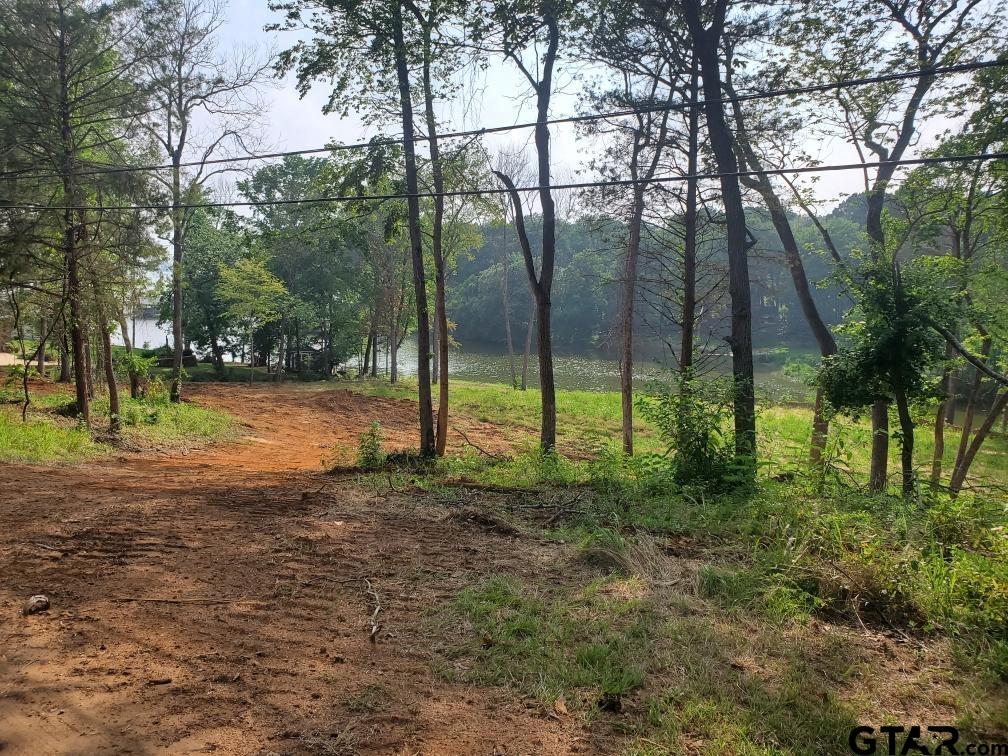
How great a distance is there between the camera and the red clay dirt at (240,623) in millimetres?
2834

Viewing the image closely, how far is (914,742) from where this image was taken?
2734mm

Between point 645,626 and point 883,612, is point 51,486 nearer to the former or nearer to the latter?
point 645,626

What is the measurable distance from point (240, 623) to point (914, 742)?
382 centimetres

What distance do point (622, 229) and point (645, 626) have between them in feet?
40.3

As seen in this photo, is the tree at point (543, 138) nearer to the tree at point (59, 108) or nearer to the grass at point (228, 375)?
the tree at point (59, 108)

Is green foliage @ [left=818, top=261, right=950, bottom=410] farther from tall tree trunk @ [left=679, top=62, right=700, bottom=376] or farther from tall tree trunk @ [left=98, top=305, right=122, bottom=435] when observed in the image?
tall tree trunk @ [left=98, top=305, right=122, bottom=435]

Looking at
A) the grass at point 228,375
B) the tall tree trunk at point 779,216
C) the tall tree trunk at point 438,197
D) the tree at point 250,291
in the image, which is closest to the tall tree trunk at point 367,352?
the grass at point 228,375

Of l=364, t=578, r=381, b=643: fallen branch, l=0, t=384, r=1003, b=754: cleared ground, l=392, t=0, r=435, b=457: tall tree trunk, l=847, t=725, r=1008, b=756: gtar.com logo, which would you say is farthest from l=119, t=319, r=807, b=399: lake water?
l=847, t=725, r=1008, b=756: gtar.com logo

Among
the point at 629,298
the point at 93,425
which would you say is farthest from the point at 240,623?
the point at 629,298

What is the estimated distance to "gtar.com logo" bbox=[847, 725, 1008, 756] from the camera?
→ 270 cm

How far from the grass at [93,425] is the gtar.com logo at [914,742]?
11.0m

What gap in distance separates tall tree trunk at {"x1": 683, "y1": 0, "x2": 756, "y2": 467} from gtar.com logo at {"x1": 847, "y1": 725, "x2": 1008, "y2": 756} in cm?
550

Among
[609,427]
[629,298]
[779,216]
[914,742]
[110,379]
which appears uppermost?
[779,216]

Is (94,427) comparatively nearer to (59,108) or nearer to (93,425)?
(93,425)
